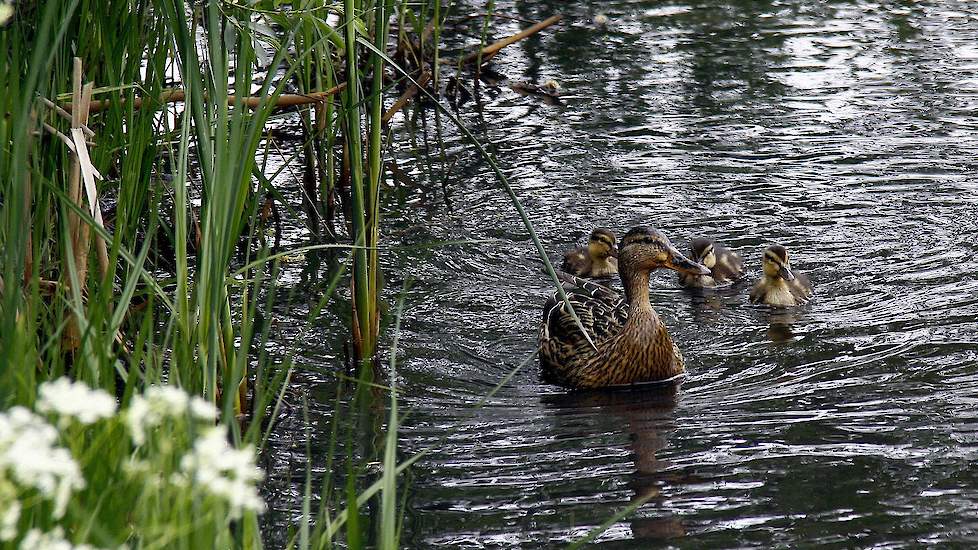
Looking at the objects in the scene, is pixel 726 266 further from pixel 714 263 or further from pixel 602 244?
pixel 602 244

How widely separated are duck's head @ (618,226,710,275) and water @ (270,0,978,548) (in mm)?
351

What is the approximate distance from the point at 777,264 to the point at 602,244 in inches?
34.9

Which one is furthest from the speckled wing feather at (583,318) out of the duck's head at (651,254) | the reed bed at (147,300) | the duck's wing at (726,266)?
the reed bed at (147,300)

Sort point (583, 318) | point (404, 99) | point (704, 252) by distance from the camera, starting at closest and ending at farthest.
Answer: point (583, 318) < point (704, 252) < point (404, 99)

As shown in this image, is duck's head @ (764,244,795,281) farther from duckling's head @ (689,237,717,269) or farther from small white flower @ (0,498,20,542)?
small white flower @ (0,498,20,542)

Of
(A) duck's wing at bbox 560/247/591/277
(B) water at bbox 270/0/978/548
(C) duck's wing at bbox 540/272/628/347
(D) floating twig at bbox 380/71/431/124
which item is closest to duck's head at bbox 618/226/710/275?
(C) duck's wing at bbox 540/272/628/347

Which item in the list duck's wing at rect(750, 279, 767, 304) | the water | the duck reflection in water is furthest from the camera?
duck's wing at rect(750, 279, 767, 304)

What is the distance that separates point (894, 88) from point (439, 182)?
301 centimetres

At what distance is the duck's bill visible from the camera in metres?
5.10

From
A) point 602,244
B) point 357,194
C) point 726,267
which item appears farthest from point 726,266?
point 357,194

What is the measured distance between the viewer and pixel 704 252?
5.84m

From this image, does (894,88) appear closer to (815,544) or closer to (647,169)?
(647,169)

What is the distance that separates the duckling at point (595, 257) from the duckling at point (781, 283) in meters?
0.77

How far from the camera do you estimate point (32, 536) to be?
4.80 feet
